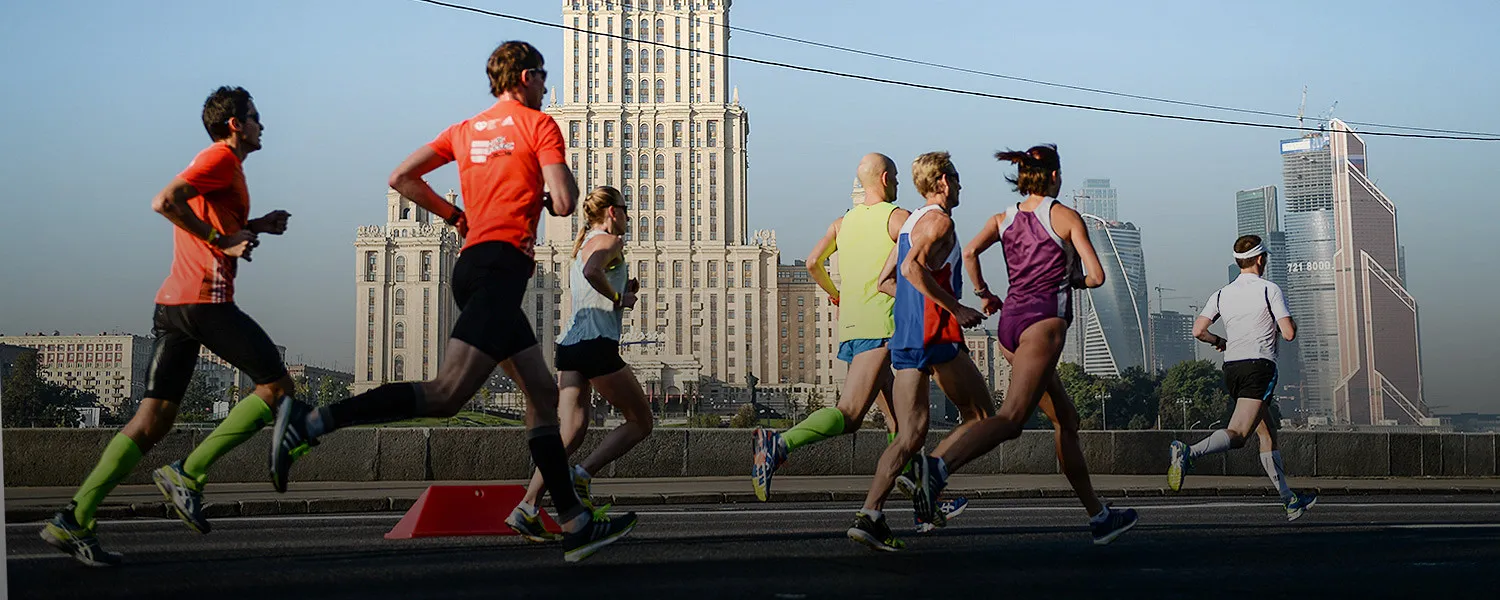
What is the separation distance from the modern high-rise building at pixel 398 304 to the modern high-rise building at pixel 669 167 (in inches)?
487

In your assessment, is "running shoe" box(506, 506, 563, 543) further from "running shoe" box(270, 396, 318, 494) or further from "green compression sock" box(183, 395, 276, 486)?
"running shoe" box(270, 396, 318, 494)

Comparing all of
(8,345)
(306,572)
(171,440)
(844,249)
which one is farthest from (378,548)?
(171,440)

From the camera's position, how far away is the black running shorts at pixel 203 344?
212 inches

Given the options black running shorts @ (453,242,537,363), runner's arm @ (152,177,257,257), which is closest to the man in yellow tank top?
black running shorts @ (453,242,537,363)

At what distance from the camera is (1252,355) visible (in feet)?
29.8

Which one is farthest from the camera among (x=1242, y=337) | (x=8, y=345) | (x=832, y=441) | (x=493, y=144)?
(x=832, y=441)

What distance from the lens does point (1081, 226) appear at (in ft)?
20.9

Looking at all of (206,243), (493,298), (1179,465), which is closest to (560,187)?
(493,298)

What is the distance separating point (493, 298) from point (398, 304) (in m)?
144

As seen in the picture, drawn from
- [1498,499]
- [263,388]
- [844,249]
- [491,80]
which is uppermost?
[491,80]

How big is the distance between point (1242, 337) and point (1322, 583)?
14.7 ft

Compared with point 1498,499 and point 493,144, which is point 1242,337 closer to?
point 1498,499

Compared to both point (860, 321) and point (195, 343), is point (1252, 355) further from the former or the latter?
point (195, 343)

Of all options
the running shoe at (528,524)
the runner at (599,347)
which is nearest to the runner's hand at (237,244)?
the running shoe at (528,524)
